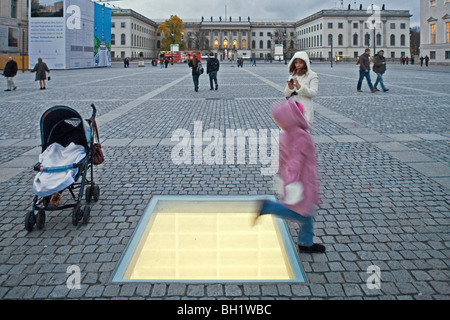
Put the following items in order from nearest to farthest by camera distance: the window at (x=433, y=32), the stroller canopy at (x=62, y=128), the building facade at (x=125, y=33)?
1. the stroller canopy at (x=62, y=128)
2. the window at (x=433, y=32)
3. the building facade at (x=125, y=33)

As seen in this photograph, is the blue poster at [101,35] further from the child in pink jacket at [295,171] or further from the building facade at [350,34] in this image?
the child in pink jacket at [295,171]

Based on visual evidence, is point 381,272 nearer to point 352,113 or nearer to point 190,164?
point 190,164

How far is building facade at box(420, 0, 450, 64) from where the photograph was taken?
55.4 meters

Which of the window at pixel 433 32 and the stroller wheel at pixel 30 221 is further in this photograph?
the window at pixel 433 32

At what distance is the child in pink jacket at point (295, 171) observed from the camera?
11.1ft

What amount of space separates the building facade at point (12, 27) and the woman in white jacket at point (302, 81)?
47907 millimetres

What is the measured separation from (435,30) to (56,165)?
6309 centimetres

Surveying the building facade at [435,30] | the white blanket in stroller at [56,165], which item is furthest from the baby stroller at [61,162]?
the building facade at [435,30]

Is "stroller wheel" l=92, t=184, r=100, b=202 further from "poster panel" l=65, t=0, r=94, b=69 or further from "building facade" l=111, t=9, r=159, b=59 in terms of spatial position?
"building facade" l=111, t=9, r=159, b=59

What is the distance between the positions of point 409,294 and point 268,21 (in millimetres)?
141709

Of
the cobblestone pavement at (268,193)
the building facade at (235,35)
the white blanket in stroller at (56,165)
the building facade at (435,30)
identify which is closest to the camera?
the cobblestone pavement at (268,193)

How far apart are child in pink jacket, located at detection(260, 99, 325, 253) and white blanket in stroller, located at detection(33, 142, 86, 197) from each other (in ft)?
6.90

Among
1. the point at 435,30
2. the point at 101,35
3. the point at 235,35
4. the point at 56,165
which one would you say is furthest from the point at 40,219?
the point at 235,35

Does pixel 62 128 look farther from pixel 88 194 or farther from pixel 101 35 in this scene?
pixel 101 35
